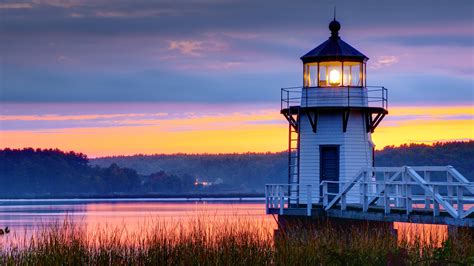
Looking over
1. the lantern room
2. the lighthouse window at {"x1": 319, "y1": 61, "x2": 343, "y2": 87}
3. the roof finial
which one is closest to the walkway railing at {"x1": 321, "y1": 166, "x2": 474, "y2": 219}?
the lighthouse window at {"x1": 319, "y1": 61, "x2": 343, "y2": 87}

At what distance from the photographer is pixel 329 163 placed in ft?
112

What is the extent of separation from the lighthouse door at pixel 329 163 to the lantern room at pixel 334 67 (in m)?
2.22

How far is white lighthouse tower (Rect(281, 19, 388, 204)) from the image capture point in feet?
111

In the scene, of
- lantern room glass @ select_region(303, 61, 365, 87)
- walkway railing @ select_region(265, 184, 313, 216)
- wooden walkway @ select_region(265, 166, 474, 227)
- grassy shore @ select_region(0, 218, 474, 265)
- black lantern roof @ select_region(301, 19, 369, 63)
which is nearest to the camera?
grassy shore @ select_region(0, 218, 474, 265)

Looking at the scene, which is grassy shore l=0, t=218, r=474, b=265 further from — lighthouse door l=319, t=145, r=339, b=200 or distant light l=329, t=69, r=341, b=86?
distant light l=329, t=69, r=341, b=86

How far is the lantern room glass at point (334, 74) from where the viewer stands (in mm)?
34375

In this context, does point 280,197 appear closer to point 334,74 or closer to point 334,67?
point 334,74

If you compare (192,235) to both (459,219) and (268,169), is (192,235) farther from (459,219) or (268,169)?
(268,169)

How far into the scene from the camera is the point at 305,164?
3431 cm

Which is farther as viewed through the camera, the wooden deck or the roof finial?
the roof finial

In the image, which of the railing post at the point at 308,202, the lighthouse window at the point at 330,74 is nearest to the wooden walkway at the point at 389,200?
the railing post at the point at 308,202

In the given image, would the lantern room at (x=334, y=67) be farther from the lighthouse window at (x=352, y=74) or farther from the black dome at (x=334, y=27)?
the black dome at (x=334, y=27)

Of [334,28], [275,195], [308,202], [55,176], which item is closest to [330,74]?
[334,28]

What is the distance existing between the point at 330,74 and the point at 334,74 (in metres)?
0.15
